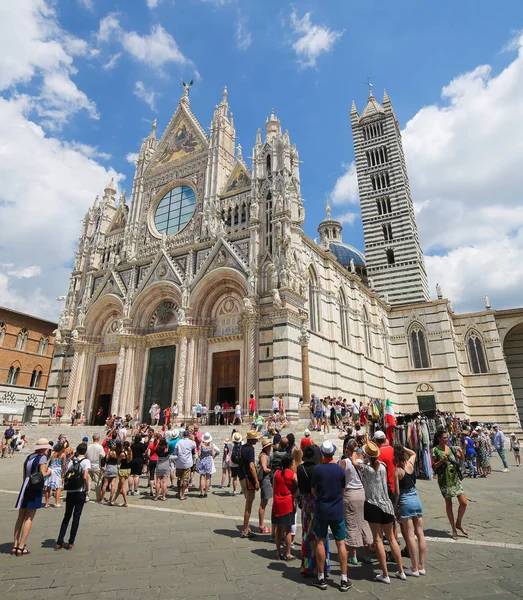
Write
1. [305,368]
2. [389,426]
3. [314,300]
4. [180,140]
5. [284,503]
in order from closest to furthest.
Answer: [284,503], [389,426], [305,368], [314,300], [180,140]

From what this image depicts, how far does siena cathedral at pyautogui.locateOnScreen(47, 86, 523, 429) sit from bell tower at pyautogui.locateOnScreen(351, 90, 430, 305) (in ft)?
1.18

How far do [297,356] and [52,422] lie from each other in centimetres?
1547

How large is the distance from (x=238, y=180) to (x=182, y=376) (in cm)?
1235

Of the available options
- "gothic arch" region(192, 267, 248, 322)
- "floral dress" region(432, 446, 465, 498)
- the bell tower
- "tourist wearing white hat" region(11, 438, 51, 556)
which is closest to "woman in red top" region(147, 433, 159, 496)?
"tourist wearing white hat" region(11, 438, 51, 556)

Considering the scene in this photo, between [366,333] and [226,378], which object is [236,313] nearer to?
[226,378]

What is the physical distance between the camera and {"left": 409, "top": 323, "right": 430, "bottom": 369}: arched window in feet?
102

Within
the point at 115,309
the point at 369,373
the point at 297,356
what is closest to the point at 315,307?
the point at 297,356

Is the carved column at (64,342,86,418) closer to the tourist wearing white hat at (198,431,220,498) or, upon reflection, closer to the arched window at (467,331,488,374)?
the tourist wearing white hat at (198,431,220,498)

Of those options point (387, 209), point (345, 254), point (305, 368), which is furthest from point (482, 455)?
point (345, 254)

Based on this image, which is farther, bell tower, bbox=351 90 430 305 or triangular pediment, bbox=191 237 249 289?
bell tower, bbox=351 90 430 305

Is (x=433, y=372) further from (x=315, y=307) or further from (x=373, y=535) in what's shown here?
(x=373, y=535)

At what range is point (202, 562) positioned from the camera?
479 centimetres

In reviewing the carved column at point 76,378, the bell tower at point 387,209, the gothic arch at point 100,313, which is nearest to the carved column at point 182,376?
the gothic arch at point 100,313

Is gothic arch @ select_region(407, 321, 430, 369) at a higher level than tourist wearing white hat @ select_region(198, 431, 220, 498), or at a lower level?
higher
